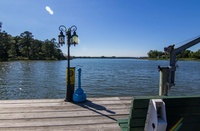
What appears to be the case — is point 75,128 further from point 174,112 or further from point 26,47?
point 26,47

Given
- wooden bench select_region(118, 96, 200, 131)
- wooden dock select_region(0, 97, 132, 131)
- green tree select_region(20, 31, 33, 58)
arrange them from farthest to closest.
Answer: green tree select_region(20, 31, 33, 58) → wooden dock select_region(0, 97, 132, 131) → wooden bench select_region(118, 96, 200, 131)

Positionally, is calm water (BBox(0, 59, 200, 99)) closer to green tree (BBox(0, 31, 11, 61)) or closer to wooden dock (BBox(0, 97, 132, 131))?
wooden dock (BBox(0, 97, 132, 131))

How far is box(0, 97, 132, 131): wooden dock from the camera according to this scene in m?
2.88

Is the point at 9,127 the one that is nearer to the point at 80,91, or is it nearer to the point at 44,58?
the point at 80,91

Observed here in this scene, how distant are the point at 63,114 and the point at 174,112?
2253 millimetres

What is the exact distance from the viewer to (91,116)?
3.37 metres

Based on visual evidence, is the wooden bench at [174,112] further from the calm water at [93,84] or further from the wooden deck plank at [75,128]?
the calm water at [93,84]

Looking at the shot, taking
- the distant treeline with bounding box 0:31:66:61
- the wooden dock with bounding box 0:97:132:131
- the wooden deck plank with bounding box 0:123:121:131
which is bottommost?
the wooden deck plank with bounding box 0:123:121:131

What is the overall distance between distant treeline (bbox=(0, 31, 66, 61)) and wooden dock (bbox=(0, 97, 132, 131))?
1961 inches

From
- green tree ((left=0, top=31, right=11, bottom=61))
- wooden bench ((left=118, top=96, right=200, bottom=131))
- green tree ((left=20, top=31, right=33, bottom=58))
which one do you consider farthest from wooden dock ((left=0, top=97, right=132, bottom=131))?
green tree ((left=20, top=31, right=33, bottom=58))

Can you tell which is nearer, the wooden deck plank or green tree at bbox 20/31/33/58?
the wooden deck plank

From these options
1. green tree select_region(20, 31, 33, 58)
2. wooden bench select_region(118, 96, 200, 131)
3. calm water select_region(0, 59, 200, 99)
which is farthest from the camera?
green tree select_region(20, 31, 33, 58)

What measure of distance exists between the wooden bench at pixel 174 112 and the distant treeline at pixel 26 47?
172 feet

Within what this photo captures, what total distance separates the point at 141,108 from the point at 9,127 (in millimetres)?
2134
